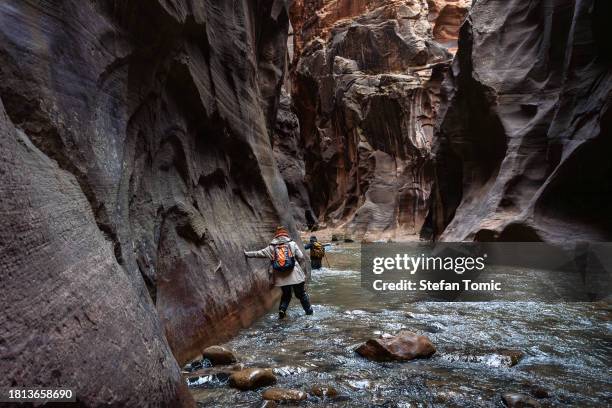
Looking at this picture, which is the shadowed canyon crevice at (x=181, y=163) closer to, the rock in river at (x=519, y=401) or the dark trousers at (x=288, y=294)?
the dark trousers at (x=288, y=294)

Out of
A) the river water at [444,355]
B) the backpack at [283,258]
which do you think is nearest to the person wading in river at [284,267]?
the backpack at [283,258]

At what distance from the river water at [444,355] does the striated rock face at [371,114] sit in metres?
24.6

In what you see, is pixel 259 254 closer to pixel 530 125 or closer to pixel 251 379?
pixel 251 379

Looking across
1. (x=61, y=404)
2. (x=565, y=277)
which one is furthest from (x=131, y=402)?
(x=565, y=277)

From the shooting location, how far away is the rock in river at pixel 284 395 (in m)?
3.93

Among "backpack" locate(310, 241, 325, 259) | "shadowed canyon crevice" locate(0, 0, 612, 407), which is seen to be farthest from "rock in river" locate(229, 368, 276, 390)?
"backpack" locate(310, 241, 325, 259)

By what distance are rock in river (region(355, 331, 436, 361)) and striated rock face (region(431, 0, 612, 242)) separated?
8072mm

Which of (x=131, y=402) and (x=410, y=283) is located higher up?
(x=131, y=402)

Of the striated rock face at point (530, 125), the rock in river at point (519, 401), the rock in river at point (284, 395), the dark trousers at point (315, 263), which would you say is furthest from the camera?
the dark trousers at point (315, 263)

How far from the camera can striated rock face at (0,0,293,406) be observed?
8.07 feet

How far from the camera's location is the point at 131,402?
2719 millimetres

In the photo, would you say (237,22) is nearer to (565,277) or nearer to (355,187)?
(565,277)

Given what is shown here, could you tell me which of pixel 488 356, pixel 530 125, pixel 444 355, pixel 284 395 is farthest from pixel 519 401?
pixel 530 125

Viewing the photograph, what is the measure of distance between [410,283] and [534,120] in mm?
7378
